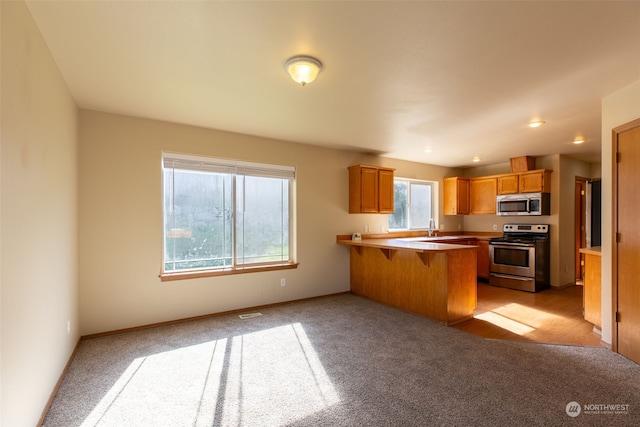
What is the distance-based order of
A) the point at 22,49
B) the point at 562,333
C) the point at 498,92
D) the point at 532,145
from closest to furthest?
the point at 22,49, the point at 498,92, the point at 562,333, the point at 532,145

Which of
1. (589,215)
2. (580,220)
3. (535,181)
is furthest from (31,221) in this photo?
(589,215)

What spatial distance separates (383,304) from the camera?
15.0ft

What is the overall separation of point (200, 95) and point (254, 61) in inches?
36.1

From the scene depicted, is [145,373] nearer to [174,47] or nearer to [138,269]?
[138,269]

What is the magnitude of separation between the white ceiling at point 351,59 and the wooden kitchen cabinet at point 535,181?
6.44 ft

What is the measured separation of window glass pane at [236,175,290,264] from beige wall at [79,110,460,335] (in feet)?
0.94

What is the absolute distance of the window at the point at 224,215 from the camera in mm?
3848

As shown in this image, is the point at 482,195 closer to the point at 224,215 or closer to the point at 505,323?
the point at 505,323

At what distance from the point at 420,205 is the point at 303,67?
4995mm

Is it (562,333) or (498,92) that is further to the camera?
(562,333)

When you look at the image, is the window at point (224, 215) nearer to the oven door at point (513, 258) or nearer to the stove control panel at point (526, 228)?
the oven door at point (513, 258)

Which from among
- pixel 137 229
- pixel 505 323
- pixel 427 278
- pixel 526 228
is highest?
pixel 137 229

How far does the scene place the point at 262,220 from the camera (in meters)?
4.50

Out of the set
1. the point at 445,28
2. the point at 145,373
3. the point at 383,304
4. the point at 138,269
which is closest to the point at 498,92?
the point at 445,28
